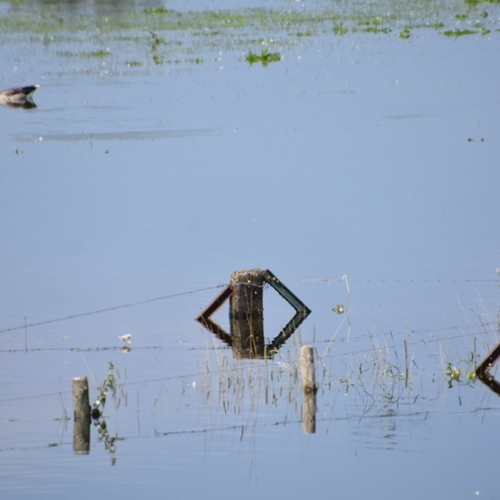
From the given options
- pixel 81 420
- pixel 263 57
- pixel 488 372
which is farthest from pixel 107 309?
pixel 263 57

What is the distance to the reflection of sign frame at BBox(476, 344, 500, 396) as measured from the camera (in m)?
13.4

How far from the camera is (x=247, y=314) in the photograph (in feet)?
51.5

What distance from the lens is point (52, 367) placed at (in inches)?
593

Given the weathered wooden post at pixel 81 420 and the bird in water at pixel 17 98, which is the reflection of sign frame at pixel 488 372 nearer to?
the weathered wooden post at pixel 81 420

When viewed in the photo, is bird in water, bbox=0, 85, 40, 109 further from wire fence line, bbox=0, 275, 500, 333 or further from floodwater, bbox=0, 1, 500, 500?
wire fence line, bbox=0, 275, 500, 333

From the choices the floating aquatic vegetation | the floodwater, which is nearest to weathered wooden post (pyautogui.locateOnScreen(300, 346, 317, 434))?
the floodwater

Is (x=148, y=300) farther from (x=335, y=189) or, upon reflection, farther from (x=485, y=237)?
(x=335, y=189)

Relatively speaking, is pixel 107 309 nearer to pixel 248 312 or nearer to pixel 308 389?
pixel 248 312

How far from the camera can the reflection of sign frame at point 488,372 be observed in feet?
43.9

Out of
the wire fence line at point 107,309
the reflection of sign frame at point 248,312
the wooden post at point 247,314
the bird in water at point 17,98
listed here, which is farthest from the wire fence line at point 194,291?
the bird in water at point 17,98

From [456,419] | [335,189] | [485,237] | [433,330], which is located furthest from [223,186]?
[456,419]

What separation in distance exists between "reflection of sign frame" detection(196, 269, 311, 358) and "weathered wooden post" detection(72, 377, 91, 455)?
10.2 ft

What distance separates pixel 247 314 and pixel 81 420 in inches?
144

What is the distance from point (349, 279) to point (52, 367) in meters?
5.46
